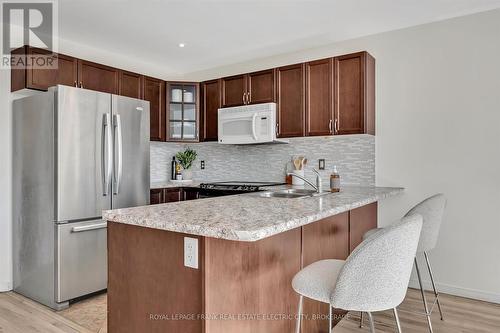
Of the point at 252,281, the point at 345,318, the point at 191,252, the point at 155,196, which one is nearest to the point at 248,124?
the point at 155,196

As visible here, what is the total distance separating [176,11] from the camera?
2.97 metres

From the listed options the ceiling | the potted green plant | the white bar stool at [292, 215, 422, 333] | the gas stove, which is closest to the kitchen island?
the white bar stool at [292, 215, 422, 333]

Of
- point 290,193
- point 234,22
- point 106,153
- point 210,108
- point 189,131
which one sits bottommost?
point 290,193

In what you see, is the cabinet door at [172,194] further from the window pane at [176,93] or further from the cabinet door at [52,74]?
the cabinet door at [52,74]

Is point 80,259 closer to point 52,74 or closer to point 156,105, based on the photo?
point 52,74

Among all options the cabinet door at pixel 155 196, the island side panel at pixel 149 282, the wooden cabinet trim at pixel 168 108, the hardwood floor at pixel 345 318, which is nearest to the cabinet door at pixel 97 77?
the wooden cabinet trim at pixel 168 108

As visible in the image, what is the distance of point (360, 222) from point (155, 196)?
2258 mm

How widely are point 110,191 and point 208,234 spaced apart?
2174 mm

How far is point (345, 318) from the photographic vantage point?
2.49 m

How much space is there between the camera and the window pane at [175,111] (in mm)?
4320

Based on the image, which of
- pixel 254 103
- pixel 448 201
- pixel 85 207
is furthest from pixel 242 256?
pixel 254 103

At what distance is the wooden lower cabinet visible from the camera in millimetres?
1311

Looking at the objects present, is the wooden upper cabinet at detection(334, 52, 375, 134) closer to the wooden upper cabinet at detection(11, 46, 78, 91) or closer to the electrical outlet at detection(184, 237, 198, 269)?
the electrical outlet at detection(184, 237, 198, 269)

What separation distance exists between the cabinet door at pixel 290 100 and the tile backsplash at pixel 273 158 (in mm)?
320
